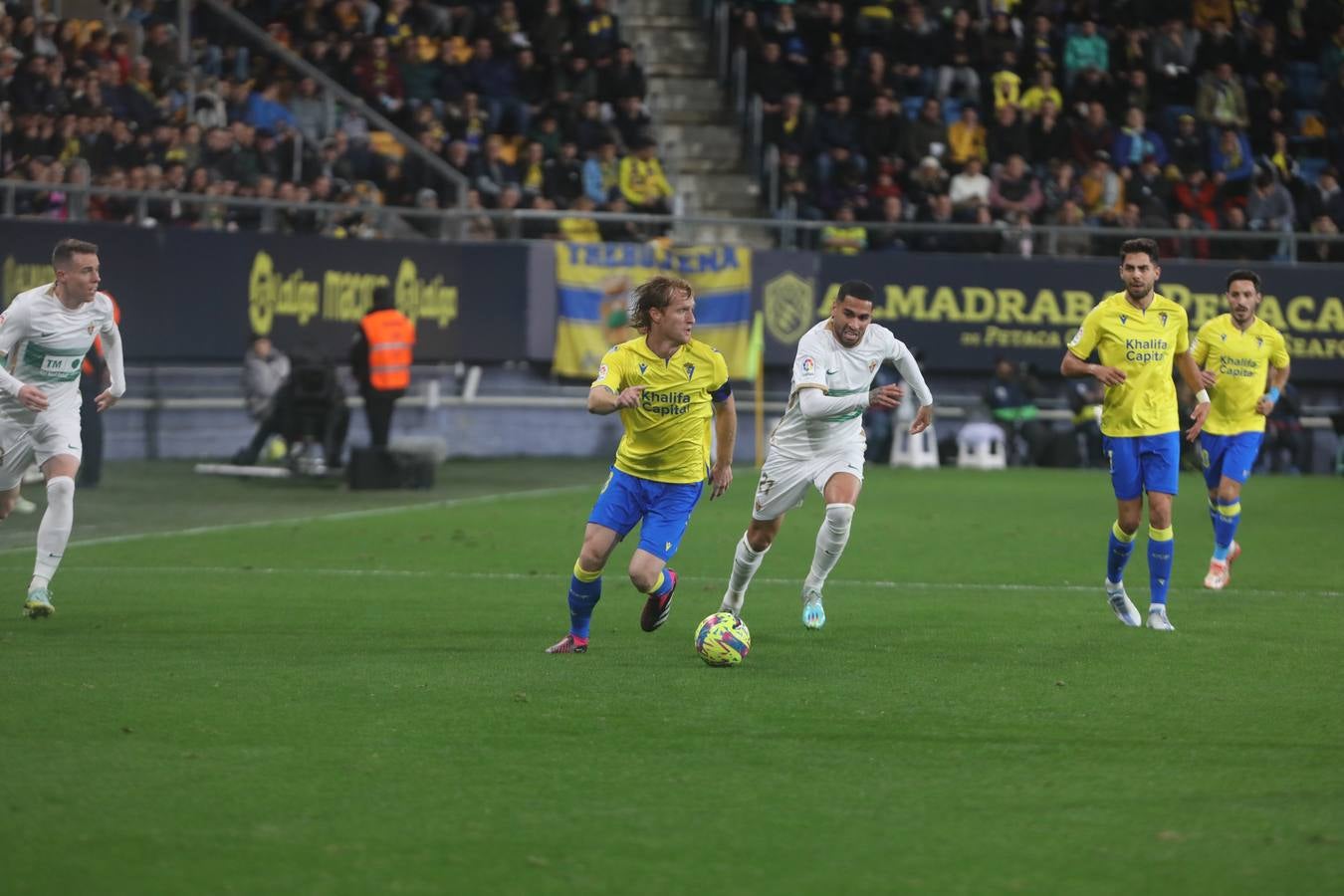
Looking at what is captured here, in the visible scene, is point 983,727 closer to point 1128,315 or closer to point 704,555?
point 1128,315

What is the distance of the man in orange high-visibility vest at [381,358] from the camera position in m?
21.4

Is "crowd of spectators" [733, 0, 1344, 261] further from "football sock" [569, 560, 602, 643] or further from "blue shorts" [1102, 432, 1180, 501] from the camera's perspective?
"football sock" [569, 560, 602, 643]

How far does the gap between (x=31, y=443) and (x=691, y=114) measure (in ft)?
68.8

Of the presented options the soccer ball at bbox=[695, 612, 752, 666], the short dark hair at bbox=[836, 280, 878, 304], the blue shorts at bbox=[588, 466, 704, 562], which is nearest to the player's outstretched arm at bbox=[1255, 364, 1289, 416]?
the short dark hair at bbox=[836, 280, 878, 304]

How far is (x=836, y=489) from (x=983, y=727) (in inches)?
127

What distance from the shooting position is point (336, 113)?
2536 cm

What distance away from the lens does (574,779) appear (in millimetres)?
6496

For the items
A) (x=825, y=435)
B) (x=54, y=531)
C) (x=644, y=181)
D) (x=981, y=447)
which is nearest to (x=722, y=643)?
(x=825, y=435)

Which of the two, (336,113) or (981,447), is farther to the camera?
(981,447)

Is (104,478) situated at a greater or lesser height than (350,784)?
lesser

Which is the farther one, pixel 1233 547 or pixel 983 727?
A: pixel 1233 547

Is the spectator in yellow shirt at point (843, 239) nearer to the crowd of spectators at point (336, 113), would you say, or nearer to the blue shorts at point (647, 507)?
the crowd of spectators at point (336, 113)

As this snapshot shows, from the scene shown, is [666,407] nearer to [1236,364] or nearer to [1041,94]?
[1236,364]

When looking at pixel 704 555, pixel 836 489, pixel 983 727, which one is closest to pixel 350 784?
pixel 983 727
